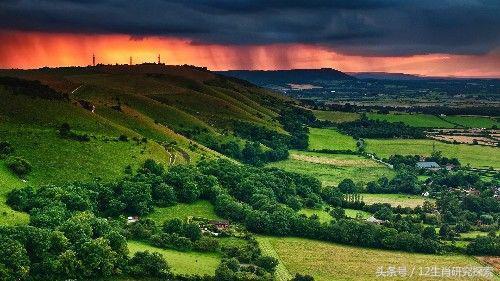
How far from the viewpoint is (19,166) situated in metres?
118

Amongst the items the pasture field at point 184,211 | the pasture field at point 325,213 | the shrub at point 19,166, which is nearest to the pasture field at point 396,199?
the pasture field at point 325,213

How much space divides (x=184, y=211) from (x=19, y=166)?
3146 centimetres

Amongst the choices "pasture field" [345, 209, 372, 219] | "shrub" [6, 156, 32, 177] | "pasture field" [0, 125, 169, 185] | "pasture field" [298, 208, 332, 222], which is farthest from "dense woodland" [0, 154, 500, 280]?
"shrub" [6, 156, 32, 177]

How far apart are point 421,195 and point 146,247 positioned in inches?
3715

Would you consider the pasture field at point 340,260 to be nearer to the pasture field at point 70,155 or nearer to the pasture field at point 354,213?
the pasture field at point 354,213

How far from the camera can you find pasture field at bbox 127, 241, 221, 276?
93.2m

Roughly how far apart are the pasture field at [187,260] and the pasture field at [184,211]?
14961 mm

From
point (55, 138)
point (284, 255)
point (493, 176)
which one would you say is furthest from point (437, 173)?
point (55, 138)

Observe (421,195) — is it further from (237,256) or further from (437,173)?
(237,256)

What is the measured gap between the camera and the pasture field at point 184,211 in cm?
11750

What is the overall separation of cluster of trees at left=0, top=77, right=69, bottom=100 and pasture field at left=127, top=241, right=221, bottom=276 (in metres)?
78.5

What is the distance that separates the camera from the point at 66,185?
116125mm

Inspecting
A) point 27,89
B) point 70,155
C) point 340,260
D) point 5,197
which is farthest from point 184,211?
point 27,89

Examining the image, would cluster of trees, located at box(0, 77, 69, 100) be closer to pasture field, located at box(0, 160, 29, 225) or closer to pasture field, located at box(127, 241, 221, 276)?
pasture field, located at box(0, 160, 29, 225)
